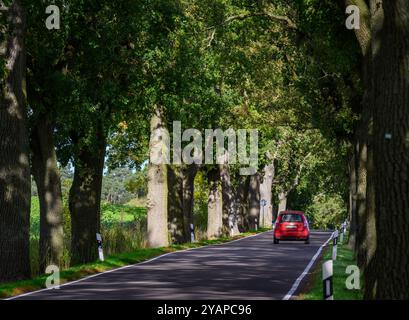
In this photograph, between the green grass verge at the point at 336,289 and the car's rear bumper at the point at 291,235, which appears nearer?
the green grass verge at the point at 336,289

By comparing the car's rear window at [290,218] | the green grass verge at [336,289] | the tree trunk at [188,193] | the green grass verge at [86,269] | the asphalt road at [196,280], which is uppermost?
the tree trunk at [188,193]

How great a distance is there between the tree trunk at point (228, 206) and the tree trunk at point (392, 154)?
44741 millimetres

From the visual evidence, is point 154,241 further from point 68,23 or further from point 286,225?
point 68,23

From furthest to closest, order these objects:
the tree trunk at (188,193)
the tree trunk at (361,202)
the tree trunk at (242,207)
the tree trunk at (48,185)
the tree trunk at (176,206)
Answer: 1. the tree trunk at (242,207)
2. the tree trunk at (188,193)
3. the tree trunk at (176,206)
4. the tree trunk at (48,185)
5. the tree trunk at (361,202)

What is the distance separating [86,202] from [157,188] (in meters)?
7.58

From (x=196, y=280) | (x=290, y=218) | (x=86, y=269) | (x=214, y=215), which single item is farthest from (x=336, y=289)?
(x=214, y=215)

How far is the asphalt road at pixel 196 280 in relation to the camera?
18094mm

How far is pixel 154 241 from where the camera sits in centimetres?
3791

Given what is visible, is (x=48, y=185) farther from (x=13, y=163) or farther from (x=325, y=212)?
(x=325, y=212)

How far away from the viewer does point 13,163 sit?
72.3 ft

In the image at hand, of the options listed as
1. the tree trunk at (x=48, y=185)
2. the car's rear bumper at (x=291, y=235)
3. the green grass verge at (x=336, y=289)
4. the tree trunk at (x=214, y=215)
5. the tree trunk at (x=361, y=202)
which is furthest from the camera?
the tree trunk at (x=214, y=215)

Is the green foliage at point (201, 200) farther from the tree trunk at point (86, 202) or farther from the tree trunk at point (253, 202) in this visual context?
the tree trunk at point (86, 202)

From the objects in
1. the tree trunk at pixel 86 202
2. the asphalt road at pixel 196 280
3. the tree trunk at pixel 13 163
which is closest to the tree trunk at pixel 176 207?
the asphalt road at pixel 196 280

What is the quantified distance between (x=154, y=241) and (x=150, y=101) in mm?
8826
